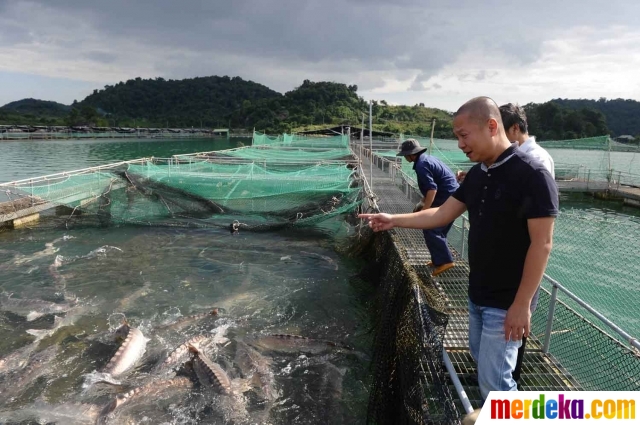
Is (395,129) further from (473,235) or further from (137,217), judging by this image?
(473,235)

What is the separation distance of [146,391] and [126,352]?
2.98ft

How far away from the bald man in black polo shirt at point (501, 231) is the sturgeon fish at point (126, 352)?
4926mm

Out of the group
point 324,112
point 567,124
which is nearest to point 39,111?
point 324,112

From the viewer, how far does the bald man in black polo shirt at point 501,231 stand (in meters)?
2.18

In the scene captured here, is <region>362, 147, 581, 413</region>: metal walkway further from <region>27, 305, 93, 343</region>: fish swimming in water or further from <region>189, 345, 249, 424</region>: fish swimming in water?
<region>27, 305, 93, 343</region>: fish swimming in water

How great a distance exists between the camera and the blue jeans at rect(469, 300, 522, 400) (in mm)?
2508

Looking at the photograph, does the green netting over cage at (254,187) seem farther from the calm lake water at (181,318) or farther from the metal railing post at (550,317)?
the metal railing post at (550,317)

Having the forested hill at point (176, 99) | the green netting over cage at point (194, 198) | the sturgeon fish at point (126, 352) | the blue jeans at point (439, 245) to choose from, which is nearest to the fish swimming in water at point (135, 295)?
the sturgeon fish at point (126, 352)

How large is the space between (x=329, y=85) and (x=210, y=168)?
358ft

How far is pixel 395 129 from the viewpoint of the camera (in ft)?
259

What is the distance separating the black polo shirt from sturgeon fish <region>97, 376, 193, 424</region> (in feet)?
13.7

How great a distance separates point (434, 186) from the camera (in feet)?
19.0

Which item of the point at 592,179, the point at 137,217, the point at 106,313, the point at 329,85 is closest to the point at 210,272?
the point at 106,313

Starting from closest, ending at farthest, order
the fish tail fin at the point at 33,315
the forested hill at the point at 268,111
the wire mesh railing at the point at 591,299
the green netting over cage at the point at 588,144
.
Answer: the wire mesh railing at the point at 591,299 < the fish tail fin at the point at 33,315 < the green netting over cage at the point at 588,144 < the forested hill at the point at 268,111
